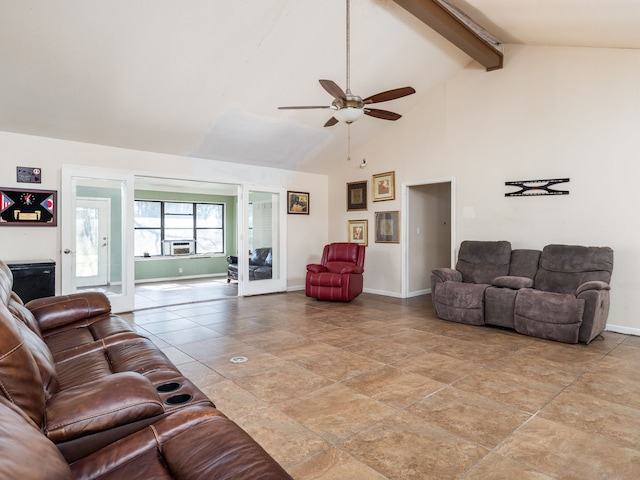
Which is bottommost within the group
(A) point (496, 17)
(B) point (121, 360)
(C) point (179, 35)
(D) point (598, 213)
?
(B) point (121, 360)

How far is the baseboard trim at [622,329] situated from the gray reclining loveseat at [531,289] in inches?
11.4

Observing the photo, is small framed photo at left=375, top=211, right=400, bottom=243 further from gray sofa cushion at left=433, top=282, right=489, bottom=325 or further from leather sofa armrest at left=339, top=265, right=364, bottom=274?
gray sofa cushion at left=433, top=282, right=489, bottom=325

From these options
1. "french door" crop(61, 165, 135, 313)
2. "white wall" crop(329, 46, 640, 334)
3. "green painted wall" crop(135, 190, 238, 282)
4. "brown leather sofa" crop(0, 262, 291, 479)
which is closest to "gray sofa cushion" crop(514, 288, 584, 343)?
"white wall" crop(329, 46, 640, 334)

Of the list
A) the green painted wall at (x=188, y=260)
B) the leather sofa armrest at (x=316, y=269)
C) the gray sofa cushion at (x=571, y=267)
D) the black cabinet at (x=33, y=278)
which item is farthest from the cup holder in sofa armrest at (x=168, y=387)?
the green painted wall at (x=188, y=260)

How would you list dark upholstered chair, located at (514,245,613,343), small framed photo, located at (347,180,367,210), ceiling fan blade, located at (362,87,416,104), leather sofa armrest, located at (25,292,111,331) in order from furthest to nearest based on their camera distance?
small framed photo, located at (347,180,367,210) → dark upholstered chair, located at (514,245,613,343) → ceiling fan blade, located at (362,87,416,104) → leather sofa armrest, located at (25,292,111,331)

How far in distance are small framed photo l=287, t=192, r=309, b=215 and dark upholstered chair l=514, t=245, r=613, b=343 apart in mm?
4381

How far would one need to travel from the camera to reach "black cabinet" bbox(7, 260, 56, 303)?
4.40 m

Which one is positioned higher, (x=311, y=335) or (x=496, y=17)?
(x=496, y=17)

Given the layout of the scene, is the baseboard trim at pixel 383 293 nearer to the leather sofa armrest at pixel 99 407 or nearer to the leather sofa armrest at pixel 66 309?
the leather sofa armrest at pixel 66 309

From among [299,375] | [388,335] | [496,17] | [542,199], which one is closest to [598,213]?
[542,199]

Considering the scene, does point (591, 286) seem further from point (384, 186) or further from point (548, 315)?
point (384, 186)

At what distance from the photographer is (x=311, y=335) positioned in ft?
14.3

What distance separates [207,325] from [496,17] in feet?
16.4

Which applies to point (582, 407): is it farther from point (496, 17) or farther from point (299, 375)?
point (496, 17)
